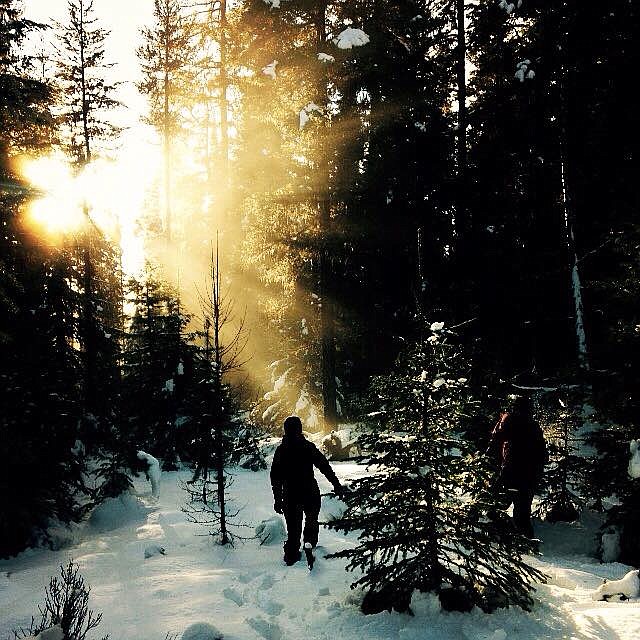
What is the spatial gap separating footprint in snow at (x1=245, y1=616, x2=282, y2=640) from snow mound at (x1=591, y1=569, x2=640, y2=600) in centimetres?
352

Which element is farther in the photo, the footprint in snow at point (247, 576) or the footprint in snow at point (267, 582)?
the footprint in snow at point (247, 576)

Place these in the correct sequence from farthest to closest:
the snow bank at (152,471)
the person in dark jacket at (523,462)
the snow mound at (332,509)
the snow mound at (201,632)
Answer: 1. the snow bank at (152,471)
2. the snow mound at (332,509)
3. the person in dark jacket at (523,462)
4. the snow mound at (201,632)

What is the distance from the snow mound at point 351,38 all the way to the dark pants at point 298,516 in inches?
578

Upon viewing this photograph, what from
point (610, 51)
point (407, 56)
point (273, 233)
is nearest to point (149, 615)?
point (273, 233)

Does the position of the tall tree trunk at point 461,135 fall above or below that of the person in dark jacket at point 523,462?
above

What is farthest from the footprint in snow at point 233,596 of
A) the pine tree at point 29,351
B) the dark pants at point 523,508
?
the pine tree at point 29,351

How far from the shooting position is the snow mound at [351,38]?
16.0m

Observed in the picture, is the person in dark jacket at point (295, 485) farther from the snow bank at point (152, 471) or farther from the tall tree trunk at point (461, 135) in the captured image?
the tall tree trunk at point (461, 135)

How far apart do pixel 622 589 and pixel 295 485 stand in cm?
406

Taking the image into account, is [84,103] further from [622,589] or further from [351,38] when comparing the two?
[622,589]

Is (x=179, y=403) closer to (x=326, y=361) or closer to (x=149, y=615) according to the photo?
(x=326, y=361)

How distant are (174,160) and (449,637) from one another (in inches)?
1455

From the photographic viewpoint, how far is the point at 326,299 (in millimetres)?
17594

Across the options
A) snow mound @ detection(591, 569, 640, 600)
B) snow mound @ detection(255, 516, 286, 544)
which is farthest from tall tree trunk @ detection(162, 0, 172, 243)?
Result: snow mound @ detection(591, 569, 640, 600)
